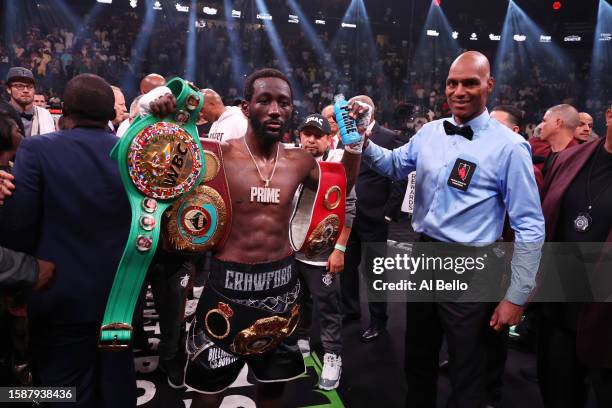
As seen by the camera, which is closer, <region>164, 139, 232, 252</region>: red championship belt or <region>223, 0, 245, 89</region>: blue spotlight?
<region>164, 139, 232, 252</region>: red championship belt

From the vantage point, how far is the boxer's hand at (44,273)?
1.46m

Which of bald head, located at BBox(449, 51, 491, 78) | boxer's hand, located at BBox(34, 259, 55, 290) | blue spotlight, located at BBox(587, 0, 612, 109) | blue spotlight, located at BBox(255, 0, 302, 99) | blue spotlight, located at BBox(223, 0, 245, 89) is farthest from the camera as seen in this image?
blue spotlight, located at BBox(587, 0, 612, 109)

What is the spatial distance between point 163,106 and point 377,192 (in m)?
2.41

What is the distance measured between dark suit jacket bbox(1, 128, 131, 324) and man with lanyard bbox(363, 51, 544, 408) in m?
1.39

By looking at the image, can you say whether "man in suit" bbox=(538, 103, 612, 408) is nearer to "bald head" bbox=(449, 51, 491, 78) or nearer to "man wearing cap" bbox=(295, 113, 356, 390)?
"bald head" bbox=(449, 51, 491, 78)

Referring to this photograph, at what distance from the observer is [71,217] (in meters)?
1.59

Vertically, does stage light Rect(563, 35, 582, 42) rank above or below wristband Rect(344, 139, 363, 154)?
above

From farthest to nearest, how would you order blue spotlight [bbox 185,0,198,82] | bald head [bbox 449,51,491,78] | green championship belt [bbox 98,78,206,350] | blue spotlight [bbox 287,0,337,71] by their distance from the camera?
blue spotlight [bbox 287,0,337,71]
blue spotlight [bbox 185,0,198,82]
bald head [bbox 449,51,491,78]
green championship belt [bbox 98,78,206,350]

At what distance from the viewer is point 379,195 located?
3516 mm

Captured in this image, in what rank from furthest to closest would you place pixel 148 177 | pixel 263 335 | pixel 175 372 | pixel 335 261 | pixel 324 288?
pixel 324 288 → pixel 175 372 → pixel 335 261 → pixel 263 335 → pixel 148 177

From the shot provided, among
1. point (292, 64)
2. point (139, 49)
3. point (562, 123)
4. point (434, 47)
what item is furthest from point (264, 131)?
point (434, 47)

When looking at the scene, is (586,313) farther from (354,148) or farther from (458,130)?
(354,148)

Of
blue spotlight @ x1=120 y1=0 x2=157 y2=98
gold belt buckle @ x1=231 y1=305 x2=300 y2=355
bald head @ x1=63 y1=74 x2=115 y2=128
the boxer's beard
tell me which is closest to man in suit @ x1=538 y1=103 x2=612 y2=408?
gold belt buckle @ x1=231 y1=305 x2=300 y2=355

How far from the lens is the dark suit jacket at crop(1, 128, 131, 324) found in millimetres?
1518
